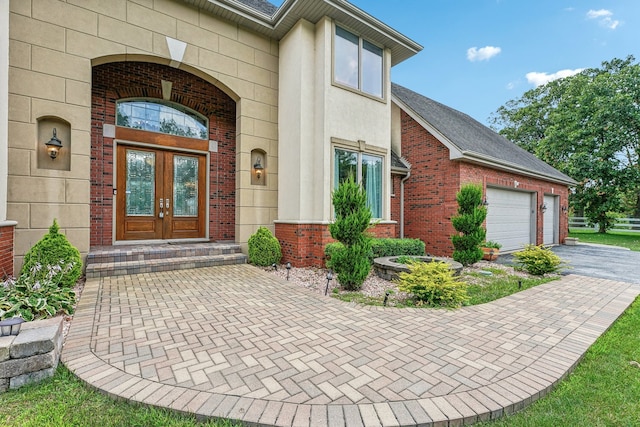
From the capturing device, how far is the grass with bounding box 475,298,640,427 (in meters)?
2.04

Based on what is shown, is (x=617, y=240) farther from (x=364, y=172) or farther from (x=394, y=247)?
(x=364, y=172)

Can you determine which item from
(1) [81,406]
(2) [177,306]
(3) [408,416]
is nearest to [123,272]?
(2) [177,306]

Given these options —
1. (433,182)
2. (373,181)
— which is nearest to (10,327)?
(373,181)

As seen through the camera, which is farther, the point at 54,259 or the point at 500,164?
the point at 500,164

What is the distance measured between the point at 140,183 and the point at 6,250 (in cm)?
319

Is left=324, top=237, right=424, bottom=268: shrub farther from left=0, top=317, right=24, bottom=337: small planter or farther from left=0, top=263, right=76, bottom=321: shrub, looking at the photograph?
left=0, top=317, right=24, bottom=337: small planter

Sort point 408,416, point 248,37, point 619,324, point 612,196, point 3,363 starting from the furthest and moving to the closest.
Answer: point 612,196 → point 248,37 → point 619,324 → point 3,363 → point 408,416

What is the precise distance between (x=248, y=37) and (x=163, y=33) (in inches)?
81.1

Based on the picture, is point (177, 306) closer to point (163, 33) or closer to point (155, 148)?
point (155, 148)

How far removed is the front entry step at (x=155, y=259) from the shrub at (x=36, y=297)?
99cm

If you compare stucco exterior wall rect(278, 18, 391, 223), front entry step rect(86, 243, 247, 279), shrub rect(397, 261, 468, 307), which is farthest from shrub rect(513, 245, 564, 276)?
front entry step rect(86, 243, 247, 279)

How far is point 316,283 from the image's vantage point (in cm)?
559

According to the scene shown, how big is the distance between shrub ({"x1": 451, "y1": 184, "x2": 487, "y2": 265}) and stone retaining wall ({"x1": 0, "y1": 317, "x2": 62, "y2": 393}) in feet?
25.1

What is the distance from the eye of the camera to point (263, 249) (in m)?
6.91
